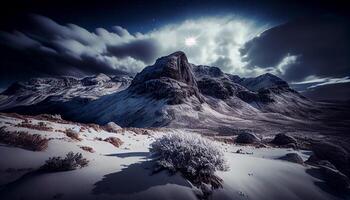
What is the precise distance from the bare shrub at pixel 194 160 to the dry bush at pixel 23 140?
440 cm

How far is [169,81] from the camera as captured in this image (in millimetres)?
131750

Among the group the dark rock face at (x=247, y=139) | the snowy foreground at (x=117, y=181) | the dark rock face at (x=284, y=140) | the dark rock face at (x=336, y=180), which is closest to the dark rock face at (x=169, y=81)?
the dark rock face at (x=247, y=139)

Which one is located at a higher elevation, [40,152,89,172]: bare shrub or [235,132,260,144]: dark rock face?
[235,132,260,144]: dark rock face

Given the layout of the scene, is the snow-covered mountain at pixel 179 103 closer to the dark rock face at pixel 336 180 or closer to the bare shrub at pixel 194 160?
the dark rock face at pixel 336 180

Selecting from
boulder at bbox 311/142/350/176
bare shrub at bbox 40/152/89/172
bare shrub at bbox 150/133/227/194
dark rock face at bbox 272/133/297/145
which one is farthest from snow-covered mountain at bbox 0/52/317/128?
bare shrub at bbox 40/152/89/172

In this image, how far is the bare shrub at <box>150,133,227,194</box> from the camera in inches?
265

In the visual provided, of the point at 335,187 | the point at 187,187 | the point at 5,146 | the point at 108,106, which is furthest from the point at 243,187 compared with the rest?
the point at 108,106

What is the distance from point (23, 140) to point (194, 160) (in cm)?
637

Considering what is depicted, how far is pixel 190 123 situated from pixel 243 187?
85.1 metres

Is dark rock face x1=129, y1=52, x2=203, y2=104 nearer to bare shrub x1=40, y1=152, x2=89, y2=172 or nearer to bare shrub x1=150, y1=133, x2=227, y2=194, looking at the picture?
bare shrub x1=150, y1=133, x2=227, y2=194

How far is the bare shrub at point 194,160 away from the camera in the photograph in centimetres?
673

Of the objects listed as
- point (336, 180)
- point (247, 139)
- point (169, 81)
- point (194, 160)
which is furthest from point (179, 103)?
point (194, 160)

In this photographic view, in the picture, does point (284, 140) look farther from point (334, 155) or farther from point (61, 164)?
point (61, 164)

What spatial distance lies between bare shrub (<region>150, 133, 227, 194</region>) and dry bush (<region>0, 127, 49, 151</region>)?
4403 millimetres
